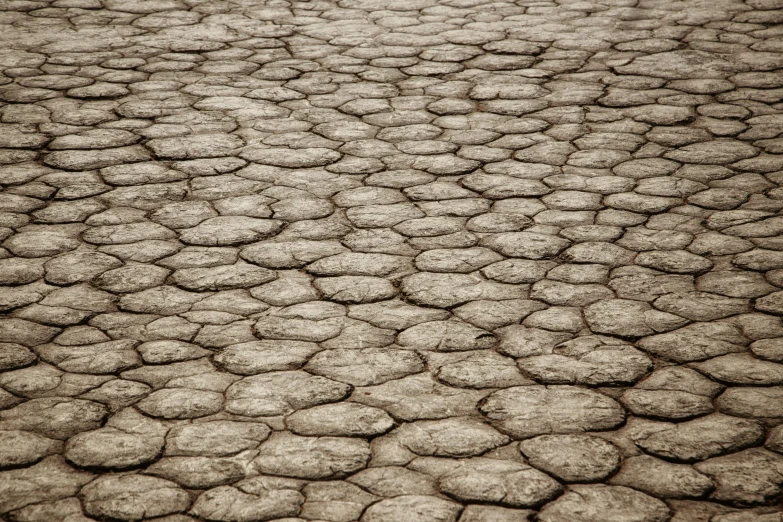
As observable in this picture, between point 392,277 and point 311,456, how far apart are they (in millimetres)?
1312

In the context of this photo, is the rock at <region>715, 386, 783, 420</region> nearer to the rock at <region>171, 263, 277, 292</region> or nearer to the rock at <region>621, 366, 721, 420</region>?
the rock at <region>621, 366, 721, 420</region>

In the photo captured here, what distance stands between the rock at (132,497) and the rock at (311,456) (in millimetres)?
300

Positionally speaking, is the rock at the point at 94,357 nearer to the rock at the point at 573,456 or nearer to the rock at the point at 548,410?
the rock at the point at 548,410

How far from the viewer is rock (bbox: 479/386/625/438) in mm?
3246

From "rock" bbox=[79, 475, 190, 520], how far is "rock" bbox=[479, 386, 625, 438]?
3.73 feet

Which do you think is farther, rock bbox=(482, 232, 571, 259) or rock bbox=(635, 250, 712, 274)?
rock bbox=(482, 232, 571, 259)

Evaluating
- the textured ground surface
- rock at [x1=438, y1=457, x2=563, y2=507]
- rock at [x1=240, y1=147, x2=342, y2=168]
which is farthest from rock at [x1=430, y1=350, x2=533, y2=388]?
rock at [x1=240, y1=147, x2=342, y2=168]

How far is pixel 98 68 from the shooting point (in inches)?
266

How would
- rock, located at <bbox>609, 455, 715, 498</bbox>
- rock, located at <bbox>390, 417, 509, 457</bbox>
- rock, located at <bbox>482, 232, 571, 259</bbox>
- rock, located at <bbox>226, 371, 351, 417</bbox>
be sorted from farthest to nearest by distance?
1. rock, located at <bbox>482, 232, 571, 259</bbox>
2. rock, located at <bbox>226, 371, 351, 417</bbox>
3. rock, located at <bbox>390, 417, 509, 457</bbox>
4. rock, located at <bbox>609, 455, 715, 498</bbox>

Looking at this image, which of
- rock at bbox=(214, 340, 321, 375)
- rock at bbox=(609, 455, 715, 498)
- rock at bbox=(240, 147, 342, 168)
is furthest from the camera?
rock at bbox=(240, 147, 342, 168)

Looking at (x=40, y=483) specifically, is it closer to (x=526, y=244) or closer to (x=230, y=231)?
(x=230, y=231)

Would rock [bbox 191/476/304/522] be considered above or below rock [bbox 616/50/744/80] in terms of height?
below

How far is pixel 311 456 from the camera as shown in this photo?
3096 millimetres


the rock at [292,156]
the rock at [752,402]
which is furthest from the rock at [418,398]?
the rock at [292,156]
